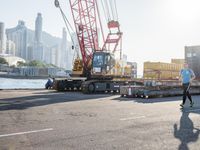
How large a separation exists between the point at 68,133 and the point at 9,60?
7097 inches

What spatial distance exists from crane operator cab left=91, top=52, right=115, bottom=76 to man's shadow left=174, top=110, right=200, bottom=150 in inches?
701

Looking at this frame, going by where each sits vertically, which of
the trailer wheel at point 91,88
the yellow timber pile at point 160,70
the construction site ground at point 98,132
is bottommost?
the construction site ground at point 98,132

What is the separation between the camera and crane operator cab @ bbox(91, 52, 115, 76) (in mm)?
26781

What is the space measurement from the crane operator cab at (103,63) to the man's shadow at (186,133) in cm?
1779

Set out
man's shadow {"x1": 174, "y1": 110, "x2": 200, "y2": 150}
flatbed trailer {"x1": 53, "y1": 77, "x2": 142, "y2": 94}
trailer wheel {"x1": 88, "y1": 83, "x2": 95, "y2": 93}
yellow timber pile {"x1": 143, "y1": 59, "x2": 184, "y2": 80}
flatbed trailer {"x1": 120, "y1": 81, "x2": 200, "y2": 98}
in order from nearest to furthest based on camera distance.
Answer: man's shadow {"x1": 174, "y1": 110, "x2": 200, "y2": 150}
flatbed trailer {"x1": 120, "y1": 81, "x2": 200, "y2": 98}
trailer wheel {"x1": 88, "y1": 83, "x2": 95, "y2": 93}
flatbed trailer {"x1": 53, "y1": 77, "x2": 142, "y2": 94}
yellow timber pile {"x1": 143, "y1": 59, "x2": 184, "y2": 80}

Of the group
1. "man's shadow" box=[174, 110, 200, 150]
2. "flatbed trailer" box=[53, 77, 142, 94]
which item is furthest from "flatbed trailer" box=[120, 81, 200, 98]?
"man's shadow" box=[174, 110, 200, 150]

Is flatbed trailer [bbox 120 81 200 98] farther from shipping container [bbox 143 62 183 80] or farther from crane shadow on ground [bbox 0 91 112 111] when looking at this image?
shipping container [bbox 143 62 183 80]

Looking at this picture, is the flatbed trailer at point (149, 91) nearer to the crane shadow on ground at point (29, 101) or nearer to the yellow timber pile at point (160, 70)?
the crane shadow on ground at point (29, 101)

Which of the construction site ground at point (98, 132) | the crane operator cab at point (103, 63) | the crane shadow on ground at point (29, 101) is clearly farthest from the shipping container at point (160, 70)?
the construction site ground at point (98, 132)

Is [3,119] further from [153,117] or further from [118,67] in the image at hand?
[118,67]

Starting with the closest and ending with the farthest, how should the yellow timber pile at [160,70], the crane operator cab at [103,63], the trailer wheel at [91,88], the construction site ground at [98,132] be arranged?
1. the construction site ground at [98,132]
2. the trailer wheel at [91,88]
3. the crane operator cab at [103,63]
4. the yellow timber pile at [160,70]

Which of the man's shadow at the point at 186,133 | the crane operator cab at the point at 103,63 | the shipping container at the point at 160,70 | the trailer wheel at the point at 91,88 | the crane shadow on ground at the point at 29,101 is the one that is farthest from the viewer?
the shipping container at the point at 160,70

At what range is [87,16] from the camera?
1305 inches

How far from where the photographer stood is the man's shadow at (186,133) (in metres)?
6.34
